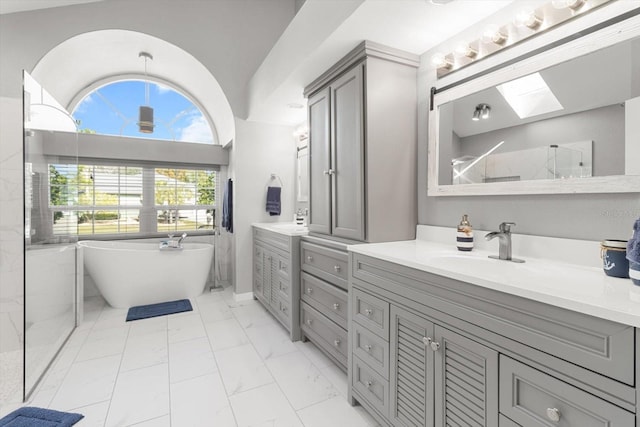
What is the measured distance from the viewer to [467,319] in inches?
42.9

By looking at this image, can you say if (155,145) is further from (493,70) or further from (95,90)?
(493,70)

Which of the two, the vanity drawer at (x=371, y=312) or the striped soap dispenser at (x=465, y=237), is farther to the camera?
the striped soap dispenser at (x=465, y=237)

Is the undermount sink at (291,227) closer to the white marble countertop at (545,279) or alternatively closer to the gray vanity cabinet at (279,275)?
the gray vanity cabinet at (279,275)

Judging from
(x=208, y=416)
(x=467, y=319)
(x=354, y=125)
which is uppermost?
(x=354, y=125)

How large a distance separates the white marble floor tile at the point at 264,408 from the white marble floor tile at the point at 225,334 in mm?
710

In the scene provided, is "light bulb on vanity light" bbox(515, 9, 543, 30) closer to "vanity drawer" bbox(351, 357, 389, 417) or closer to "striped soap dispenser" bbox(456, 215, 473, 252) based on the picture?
"striped soap dispenser" bbox(456, 215, 473, 252)

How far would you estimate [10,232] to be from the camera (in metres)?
2.50

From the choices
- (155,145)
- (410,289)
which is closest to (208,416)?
(410,289)

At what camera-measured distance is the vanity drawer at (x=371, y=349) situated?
1497 millimetres

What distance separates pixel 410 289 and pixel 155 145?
3918 millimetres

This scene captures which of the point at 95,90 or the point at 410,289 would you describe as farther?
the point at 95,90

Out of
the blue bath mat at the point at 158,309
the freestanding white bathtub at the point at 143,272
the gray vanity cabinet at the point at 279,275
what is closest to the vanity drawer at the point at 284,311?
the gray vanity cabinet at the point at 279,275

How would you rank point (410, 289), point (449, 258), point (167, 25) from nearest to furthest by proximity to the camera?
point (410, 289)
point (449, 258)
point (167, 25)

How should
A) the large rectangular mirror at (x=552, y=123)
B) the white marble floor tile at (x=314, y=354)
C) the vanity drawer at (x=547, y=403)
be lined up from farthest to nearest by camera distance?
the white marble floor tile at (x=314, y=354)
the large rectangular mirror at (x=552, y=123)
the vanity drawer at (x=547, y=403)
